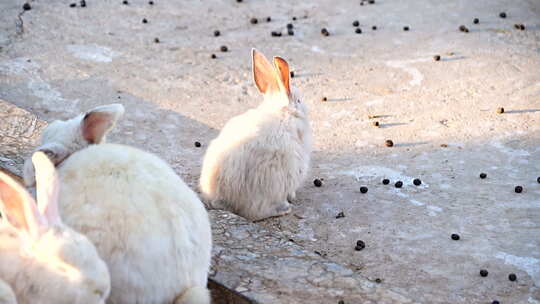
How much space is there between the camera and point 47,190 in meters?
2.80

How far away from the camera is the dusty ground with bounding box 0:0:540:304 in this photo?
17.0 ft

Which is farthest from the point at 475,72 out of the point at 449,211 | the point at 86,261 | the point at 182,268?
the point at 86,261

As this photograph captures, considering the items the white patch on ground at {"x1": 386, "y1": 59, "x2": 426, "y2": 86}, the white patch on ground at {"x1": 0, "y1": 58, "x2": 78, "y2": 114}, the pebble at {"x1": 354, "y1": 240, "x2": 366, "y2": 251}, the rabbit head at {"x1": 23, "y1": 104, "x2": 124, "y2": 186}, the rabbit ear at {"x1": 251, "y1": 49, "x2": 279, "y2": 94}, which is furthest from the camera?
the white patch on ground at {"x1": 386, "y1": 59, "x2": 426, "y2": 86}

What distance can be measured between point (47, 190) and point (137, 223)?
52cm

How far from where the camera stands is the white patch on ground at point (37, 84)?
7.26 m

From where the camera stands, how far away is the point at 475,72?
7988 mm

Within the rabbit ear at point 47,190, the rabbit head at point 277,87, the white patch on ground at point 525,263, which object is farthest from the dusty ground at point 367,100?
the rabbit ear at point 47,190

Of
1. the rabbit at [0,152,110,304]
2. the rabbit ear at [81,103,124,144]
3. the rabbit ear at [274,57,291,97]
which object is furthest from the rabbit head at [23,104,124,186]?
the rabbit ear at [274,57,291,97]

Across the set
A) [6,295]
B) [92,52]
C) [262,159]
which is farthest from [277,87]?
[92,52]

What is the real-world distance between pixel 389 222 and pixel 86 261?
3016 mm

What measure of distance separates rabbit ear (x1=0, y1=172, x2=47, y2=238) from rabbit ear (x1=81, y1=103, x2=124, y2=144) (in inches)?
38.6

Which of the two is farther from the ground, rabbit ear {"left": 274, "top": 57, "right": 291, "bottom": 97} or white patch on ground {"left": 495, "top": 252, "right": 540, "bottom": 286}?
rabbit ear {"left": 274, "top": 57, "right": 291, "bottom": 97}

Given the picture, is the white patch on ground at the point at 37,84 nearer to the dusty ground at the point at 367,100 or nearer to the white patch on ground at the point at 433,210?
the dusty ground at the point at 367,100

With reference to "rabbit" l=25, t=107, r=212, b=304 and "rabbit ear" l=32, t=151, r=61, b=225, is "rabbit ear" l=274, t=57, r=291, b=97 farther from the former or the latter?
"rabbit ear" l=32, t=151, r=61, b=225
